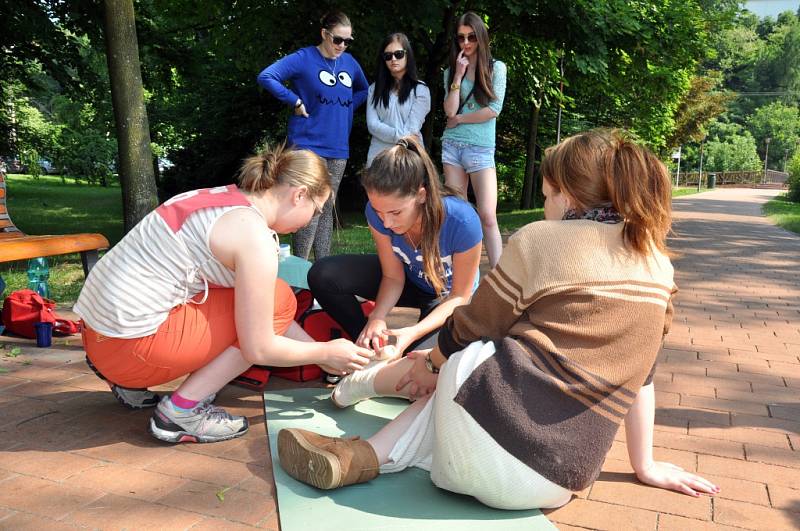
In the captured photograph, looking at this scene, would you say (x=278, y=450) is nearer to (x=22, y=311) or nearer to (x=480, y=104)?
(x=22, y=311)

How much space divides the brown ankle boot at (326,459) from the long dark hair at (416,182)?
99 centimetres

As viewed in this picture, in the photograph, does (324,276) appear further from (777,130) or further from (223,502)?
(777,130)

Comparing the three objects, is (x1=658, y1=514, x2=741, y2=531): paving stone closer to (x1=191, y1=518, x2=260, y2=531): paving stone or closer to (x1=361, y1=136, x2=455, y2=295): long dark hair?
(x1=191, y1=518, x2=260, y2=531): paving stone

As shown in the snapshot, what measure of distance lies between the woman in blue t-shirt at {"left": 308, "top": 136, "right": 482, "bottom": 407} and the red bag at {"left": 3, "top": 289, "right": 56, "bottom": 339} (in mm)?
1799

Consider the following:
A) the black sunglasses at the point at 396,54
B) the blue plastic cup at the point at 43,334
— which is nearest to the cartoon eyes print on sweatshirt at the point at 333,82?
the black sunglasses at the point at 396,54

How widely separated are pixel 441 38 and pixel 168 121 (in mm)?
10419

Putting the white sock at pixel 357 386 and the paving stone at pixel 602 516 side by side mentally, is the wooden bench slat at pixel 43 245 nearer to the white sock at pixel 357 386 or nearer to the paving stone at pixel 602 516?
the white sock at pixel 357 386

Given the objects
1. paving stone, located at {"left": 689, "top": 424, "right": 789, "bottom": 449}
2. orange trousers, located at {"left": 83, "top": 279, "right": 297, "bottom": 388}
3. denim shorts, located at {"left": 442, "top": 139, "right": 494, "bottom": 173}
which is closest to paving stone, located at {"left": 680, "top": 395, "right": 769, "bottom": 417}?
paving stone, located at {"left": 689, "top": 424, "right": 789, "bottom": 449}

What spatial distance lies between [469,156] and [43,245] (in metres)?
2.94

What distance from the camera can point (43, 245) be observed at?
14.8 feet

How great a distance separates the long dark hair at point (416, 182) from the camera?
9.35 ft

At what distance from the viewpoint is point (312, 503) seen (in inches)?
87.5

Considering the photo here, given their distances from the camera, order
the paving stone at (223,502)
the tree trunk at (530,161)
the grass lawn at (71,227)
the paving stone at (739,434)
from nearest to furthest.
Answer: the paving stone at (223,502)
the paving stone at (739,434)
the grass lawn at (71,227)
the tree trunk at (530,161)

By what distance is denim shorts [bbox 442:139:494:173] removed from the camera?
5180 mm
